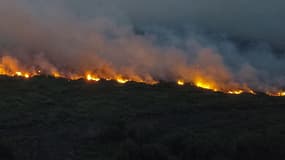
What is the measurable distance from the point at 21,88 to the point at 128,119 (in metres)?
12.2

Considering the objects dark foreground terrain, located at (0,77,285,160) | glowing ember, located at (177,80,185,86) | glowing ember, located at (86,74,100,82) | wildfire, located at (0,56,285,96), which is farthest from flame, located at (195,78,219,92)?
glowing ember, located at (86,74,100,82)

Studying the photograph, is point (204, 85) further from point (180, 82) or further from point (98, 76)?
point (98, 76)

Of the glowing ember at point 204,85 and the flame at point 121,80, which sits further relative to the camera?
the glowing ember at point 204,85

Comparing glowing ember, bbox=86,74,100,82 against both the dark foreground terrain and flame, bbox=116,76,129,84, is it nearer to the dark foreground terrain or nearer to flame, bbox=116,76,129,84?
the dark foreground terrain

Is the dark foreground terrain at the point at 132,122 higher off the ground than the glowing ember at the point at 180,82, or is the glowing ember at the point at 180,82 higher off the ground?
the glowing ember at the point at 180,82

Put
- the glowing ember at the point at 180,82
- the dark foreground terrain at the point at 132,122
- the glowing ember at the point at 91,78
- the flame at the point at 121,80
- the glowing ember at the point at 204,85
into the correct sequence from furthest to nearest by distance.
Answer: the glowing ember at the point at 91,78 < the glowing ember at the point at 180,82 < the glowing ember at the point at 204,85 < the flame at the point at 121,80 < the dark foreground terrain at the point at 132,122

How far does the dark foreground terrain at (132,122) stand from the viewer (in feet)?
62.2

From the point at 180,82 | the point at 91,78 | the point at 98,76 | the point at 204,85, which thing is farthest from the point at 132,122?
the point at 98,76

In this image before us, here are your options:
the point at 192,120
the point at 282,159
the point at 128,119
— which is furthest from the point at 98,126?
the point at 282,159

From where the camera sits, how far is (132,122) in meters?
25.5

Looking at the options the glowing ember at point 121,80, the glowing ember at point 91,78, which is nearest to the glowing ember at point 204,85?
the glowing ember at point 121,80

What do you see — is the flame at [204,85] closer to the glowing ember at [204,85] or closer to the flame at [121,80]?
the glowing ember at [204,85]

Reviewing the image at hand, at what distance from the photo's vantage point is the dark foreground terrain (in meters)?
19.0

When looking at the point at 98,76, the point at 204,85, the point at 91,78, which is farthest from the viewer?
the point at 98,76
